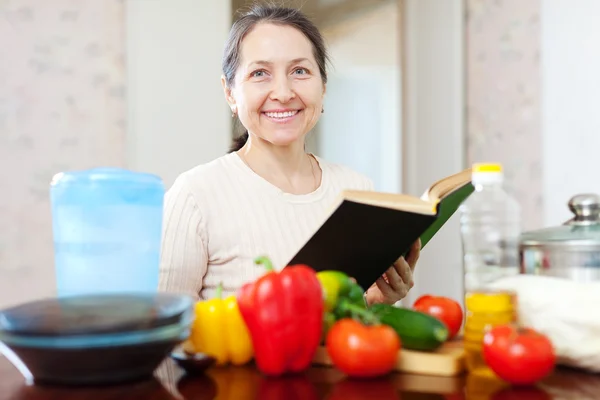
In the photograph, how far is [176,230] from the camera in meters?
1.48

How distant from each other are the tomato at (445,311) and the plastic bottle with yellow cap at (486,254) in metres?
0.10

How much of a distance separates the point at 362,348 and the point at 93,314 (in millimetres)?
315

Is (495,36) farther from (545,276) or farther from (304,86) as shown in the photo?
(545,276)

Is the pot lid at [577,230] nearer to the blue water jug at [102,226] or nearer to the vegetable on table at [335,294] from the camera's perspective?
the vegetable on table at [335,294]

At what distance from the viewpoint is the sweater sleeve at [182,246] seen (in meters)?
1.47

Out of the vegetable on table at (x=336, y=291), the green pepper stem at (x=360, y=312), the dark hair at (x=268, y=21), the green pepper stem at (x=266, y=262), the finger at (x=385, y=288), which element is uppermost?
the dark hair at (x=268, y=21)

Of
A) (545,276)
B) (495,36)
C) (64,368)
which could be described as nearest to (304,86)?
(545,276)

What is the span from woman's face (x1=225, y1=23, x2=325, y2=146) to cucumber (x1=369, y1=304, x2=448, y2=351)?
801 millimetres

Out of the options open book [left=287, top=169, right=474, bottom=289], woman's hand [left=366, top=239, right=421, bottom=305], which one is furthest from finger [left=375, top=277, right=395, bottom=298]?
open book [left=287, top=169, right=474, bottom=289]

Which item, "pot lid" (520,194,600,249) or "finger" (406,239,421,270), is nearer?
"pot lid" (520,194,600,249)

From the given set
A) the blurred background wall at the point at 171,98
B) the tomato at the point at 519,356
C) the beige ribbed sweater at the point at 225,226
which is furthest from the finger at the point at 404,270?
the blurred background wall at the point at 171,98

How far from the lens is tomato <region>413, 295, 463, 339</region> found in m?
1.03

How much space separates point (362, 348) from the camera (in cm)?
82

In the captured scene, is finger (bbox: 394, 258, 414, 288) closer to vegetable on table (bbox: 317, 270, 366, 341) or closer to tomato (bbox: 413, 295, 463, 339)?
tomato (bbox: 413, 295, 463, 339)
